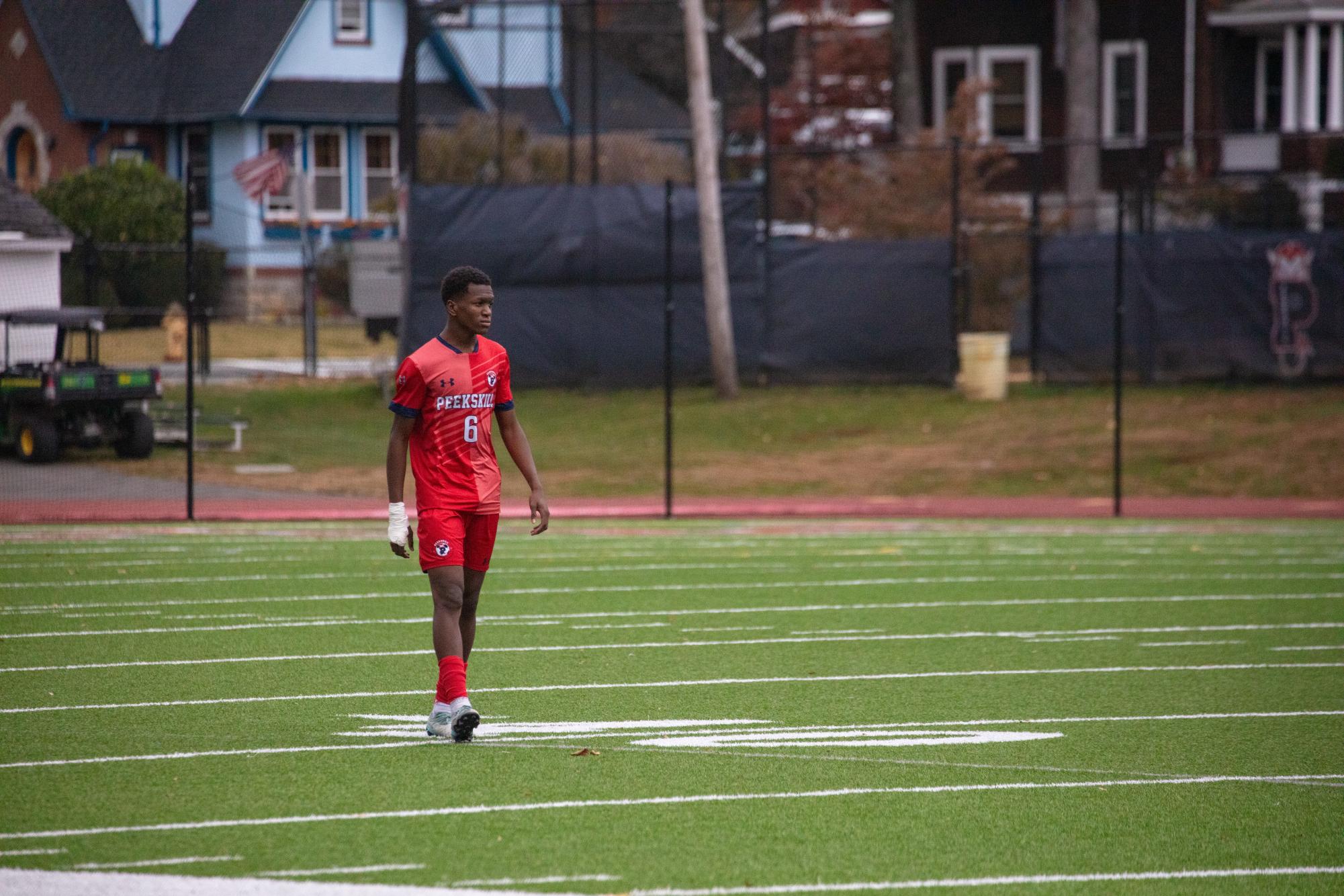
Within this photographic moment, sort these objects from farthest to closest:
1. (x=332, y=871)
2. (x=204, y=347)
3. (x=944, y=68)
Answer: (x=944, y=68)
(x=204, y=347)
(x=332, y=871)

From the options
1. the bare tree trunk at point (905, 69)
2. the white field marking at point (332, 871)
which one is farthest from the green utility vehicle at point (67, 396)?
the bare tree trunk at point (905, 69)

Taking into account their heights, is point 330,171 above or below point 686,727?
above

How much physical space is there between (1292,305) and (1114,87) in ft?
48.2

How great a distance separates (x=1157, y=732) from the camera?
7.85 metres

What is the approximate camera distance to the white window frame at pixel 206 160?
29047 mm

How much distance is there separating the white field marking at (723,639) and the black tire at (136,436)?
41.2 feet

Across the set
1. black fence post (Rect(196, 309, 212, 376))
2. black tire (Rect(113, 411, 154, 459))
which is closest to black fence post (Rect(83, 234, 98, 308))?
black fence post (Rect(196, 309, 212, 376))

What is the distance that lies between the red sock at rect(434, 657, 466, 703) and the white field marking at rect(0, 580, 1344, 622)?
3935mm

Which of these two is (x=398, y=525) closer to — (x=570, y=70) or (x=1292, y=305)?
(x=1292, y=305)

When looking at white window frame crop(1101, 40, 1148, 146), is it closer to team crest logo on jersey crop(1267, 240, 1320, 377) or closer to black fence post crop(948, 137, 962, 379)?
team crest logo on jersey crop(1267, 240, 1320, 377)

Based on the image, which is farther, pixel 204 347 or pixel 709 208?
pixel 709 208

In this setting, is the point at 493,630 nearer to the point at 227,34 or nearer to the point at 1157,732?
the point at 1157,732

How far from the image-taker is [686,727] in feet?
25.5

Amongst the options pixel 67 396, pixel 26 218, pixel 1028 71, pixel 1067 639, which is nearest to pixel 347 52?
pixel 26 218
